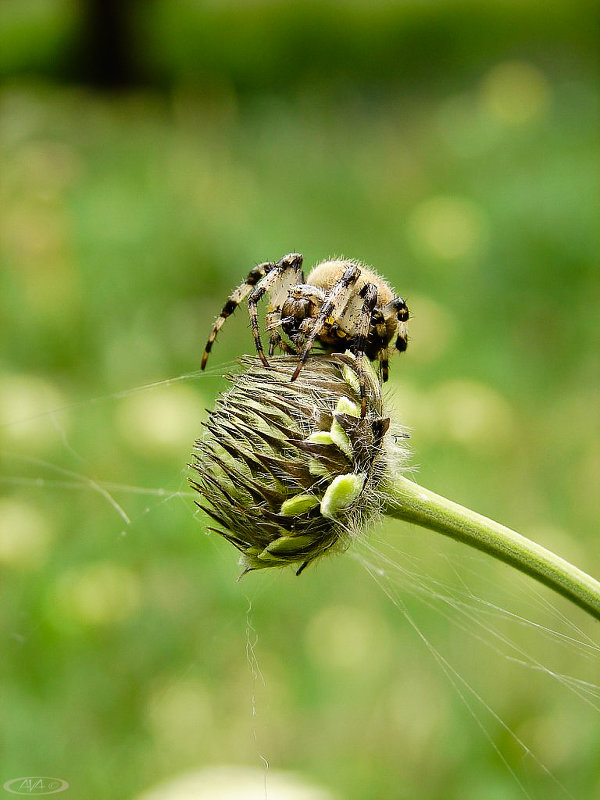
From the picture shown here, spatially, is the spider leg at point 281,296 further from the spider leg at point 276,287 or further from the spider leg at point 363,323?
the spider leg at point 363,323

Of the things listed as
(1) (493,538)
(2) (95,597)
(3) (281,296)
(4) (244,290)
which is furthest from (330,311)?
(2) (95,597)

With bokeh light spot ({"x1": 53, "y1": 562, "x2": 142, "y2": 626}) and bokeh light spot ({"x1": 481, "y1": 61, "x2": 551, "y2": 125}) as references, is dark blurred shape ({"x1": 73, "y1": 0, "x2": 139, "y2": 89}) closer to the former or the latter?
bokeh light spot ({"x1": 481, "y1": 61, "x2": 551, "y2": 125})

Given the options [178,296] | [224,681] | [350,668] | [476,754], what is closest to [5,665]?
[224,681]

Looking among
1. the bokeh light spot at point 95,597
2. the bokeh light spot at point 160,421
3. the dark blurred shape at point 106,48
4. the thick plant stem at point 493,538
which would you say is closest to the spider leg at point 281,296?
the thick plant stem at point 493,538

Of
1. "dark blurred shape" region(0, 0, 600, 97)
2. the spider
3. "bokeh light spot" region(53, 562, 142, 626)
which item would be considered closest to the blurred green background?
A: "bokeh light spot" region(53, 562, 142, 626)

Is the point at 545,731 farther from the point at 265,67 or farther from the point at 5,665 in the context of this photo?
the point at 265,67

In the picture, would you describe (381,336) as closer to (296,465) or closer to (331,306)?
(331,306)

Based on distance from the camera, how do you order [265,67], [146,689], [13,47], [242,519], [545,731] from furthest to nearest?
[13,47]
[265,67]
[146,689]
[545,731]
[242,519]
